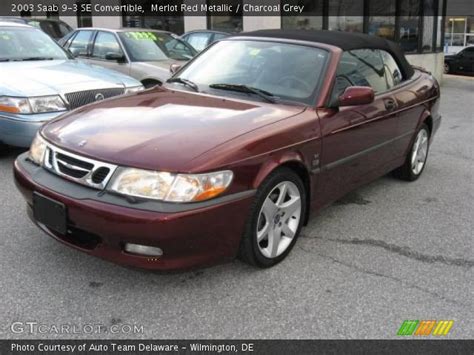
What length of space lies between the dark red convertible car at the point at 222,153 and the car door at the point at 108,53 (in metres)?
4.19

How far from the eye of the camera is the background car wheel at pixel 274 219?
3.17 metres

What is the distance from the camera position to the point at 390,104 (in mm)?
4594

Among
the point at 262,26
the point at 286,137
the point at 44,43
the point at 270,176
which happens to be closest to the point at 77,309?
the point at 270,176

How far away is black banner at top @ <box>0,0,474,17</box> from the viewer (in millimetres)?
14055

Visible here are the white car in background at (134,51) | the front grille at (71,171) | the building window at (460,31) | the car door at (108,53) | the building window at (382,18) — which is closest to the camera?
the front grille at (71,171)

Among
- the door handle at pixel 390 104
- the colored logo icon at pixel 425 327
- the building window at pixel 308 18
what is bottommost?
the colored logo icon at pixel 425 327

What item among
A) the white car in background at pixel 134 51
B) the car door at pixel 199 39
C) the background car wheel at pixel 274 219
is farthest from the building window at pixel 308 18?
the background car wheel at pixel 274 219

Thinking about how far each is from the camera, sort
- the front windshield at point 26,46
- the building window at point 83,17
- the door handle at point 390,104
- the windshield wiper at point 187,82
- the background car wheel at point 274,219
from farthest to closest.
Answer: the building window at point 83,17, the front windshield at point 26,46, the door handle at point 390,104, the windshield wiper at point 187,82, the background car wheel at point 274,219

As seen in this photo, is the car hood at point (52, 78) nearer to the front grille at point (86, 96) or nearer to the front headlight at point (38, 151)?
the front grille at point (86, 96)

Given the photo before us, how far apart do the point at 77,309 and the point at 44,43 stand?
5120mm

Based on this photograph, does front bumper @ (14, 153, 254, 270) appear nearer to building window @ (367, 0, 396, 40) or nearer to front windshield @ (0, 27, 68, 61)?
front windshield @ (0, 27, 68, 61)

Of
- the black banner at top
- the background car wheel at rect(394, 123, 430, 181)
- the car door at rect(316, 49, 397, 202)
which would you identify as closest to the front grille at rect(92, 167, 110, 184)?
the car door at rect(316, 49, 397, 202)

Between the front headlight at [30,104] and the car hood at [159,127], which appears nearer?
the car hood at [159,127]

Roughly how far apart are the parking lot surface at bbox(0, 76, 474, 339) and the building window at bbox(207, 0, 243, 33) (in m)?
Result: 12.4
